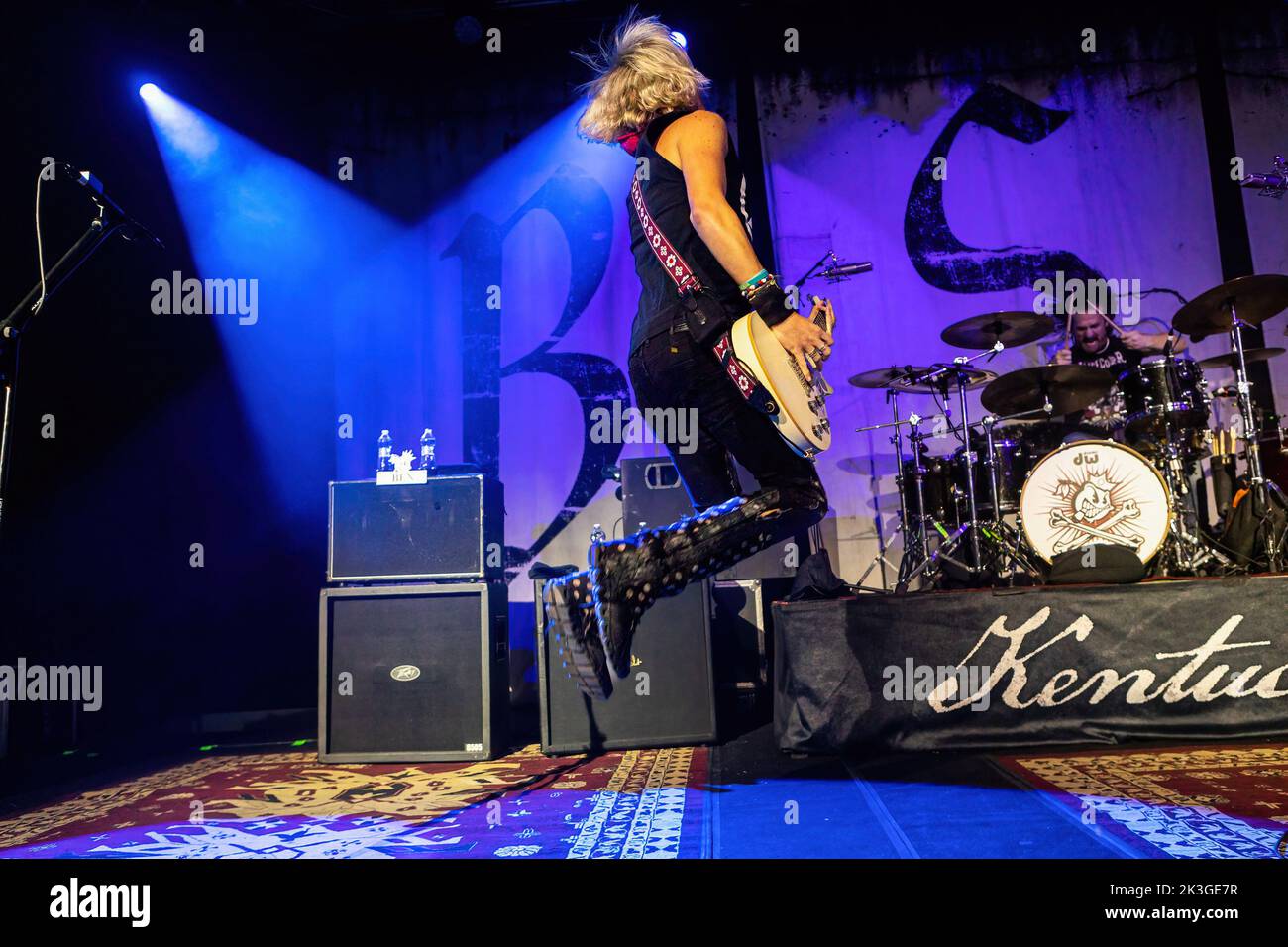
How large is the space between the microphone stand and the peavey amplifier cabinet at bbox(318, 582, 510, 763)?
1.64 meters

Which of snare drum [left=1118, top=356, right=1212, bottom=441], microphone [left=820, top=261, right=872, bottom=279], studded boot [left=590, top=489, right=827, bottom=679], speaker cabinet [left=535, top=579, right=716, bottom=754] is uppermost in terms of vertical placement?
microphone [left=820, top=261, right=872, bottom=279]

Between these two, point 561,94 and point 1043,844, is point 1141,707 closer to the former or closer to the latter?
point 1043,844

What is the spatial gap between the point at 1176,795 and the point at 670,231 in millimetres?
2373

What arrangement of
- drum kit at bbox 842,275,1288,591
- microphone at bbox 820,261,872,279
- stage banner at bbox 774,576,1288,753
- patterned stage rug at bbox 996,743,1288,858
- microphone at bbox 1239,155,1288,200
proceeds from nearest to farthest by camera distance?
patterned stage rug at bbox 996,743,1288,858
stage banner at bbox 774,576,1288,753
microphone at bbox 1239,155,1288,200
drum kit at bbox 842,275,1288,591
microphone at bbox 820,261,872,279

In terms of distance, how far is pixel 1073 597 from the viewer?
3670 mm

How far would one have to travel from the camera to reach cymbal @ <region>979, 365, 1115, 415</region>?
208 inches

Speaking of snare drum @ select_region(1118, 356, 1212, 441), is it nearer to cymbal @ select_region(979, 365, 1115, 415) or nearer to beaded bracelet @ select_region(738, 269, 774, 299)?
cymbal @ select_region(979, 365, 1115, 415)

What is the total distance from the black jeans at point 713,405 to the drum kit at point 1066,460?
2552 millimetres

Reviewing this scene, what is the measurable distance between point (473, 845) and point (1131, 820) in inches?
72.0

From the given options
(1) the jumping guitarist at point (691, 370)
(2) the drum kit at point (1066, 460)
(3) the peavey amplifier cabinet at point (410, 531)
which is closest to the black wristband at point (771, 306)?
(1) the jumping guitarist at point (691, 370)

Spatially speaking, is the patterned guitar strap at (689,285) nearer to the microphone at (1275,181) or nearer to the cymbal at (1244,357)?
the microphone at (1275,181)

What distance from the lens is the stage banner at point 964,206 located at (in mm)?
6035

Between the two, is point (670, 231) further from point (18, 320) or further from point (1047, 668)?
point (1047, 668)

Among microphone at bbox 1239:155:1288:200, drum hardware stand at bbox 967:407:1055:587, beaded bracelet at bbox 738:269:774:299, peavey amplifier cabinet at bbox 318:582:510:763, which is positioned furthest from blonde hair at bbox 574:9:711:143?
microphone at bbox 1239:155:1288:200
